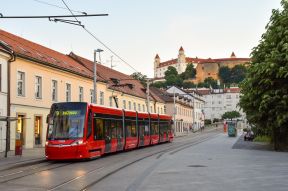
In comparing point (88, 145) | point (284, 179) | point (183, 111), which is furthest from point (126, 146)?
point (183, 111)

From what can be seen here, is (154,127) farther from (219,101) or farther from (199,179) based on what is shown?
(219,101)

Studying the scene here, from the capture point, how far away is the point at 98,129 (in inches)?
989

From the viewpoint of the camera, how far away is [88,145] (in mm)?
23453

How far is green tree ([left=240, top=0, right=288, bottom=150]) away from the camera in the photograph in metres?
30.5

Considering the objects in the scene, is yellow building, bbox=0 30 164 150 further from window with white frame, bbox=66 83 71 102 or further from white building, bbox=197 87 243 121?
white building, bbox=197 87 243 121

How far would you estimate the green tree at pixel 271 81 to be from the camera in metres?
30.5

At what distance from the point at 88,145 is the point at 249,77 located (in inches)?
565

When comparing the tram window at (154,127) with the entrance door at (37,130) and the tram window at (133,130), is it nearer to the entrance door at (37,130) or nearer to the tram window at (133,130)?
the tram window at (133,130)

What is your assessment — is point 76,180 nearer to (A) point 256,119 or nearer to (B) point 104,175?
(B) point 104,175

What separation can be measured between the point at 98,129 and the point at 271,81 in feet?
40.6

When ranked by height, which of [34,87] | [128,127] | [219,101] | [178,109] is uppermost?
[219,101]

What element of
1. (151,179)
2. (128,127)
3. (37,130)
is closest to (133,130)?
(128,127)

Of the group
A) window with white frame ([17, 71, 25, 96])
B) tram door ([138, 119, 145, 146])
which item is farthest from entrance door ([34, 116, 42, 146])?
tram door ([138, 119, 145, 146])

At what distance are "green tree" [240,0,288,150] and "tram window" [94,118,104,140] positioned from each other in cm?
1132
